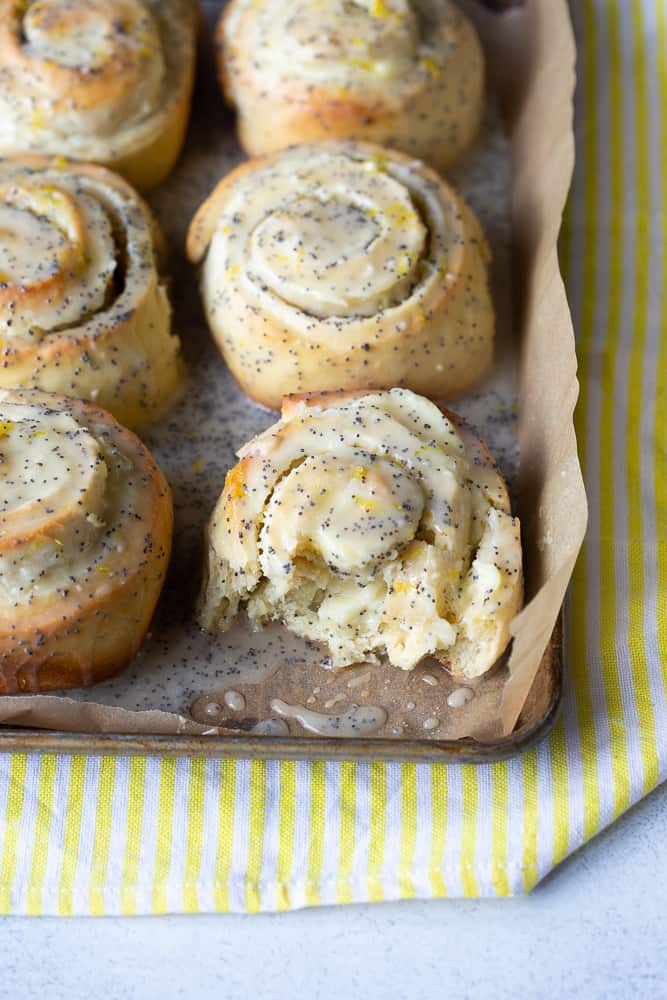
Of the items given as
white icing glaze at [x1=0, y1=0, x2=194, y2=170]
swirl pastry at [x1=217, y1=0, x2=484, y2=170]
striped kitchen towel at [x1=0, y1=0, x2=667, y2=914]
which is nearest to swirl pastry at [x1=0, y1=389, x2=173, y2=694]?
striped kitchen towel at [x1=0, y1=0, x2=667, y2=914]

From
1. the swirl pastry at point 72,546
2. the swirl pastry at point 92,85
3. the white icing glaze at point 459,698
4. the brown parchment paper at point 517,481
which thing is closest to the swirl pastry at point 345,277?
the brown parchment paper at point 517,481

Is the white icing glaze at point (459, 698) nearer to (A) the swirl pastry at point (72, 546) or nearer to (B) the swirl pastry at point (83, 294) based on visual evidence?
(A) the swirl pastry at point (72, 546)

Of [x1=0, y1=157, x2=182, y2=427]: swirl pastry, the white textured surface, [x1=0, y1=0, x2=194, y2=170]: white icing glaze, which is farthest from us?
[x1=0, y1=0, x2=194, y2=170]: white icing glaze

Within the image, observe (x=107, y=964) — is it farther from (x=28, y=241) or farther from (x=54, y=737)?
(x=28, y=241)

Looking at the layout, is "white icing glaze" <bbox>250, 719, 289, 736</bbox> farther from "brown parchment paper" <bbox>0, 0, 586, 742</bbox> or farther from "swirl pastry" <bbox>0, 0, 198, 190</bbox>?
"swirl pastry" <bbox>0, 0, 198, 190</bbox>

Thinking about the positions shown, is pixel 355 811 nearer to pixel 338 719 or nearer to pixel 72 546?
pixel 338 719

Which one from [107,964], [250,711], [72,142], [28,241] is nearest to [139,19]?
[72,142]

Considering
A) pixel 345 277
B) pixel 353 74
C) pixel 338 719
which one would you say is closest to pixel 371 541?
pixel 338 719
